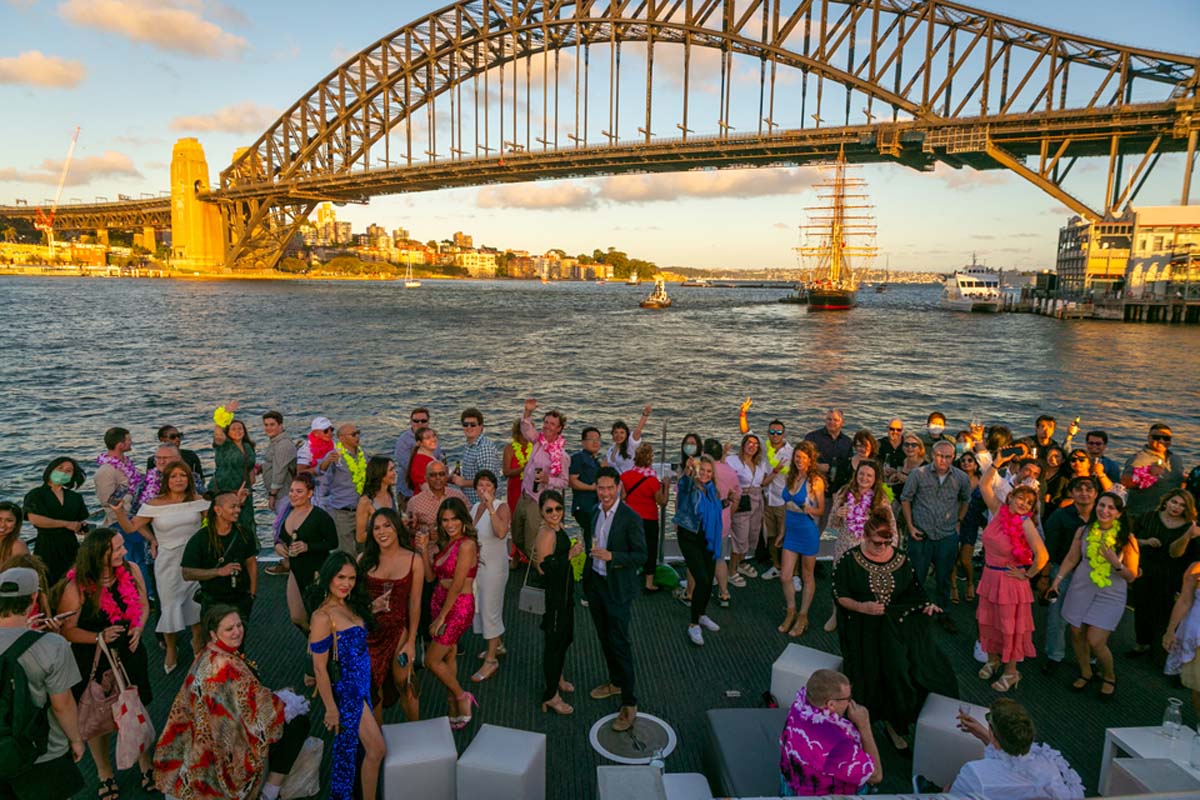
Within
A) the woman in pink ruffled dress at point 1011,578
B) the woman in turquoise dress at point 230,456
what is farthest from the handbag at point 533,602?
the woman in turquoise dress at point 230,456

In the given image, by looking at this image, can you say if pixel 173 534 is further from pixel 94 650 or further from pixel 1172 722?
pixel 1172 722

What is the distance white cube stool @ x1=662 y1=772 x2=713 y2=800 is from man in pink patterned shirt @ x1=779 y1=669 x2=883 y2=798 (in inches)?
15.3

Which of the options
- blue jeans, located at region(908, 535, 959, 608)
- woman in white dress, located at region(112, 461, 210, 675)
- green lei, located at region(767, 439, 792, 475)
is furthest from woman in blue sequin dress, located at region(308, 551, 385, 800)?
blue jeans, located at region(908, 535, 959, 608)

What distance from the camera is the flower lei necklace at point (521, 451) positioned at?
6289mm

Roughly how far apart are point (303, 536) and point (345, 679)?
1.42 meters

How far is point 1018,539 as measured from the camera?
14.9ft

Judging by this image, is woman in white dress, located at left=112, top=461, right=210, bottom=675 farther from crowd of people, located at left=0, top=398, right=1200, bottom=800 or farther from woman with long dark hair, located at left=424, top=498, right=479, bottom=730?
woman with long dark hair, located at left=424, top=498, right=479, bottom=730

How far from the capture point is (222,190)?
3322 inches

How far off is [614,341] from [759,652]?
33755mm

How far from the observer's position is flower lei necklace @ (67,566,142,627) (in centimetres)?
346

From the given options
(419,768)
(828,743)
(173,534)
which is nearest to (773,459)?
(828,743)

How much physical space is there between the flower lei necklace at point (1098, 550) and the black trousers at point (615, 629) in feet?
10.1

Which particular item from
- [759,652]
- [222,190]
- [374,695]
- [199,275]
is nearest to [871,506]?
[759,652]

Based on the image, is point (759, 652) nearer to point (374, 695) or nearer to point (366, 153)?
point (374, 695)
